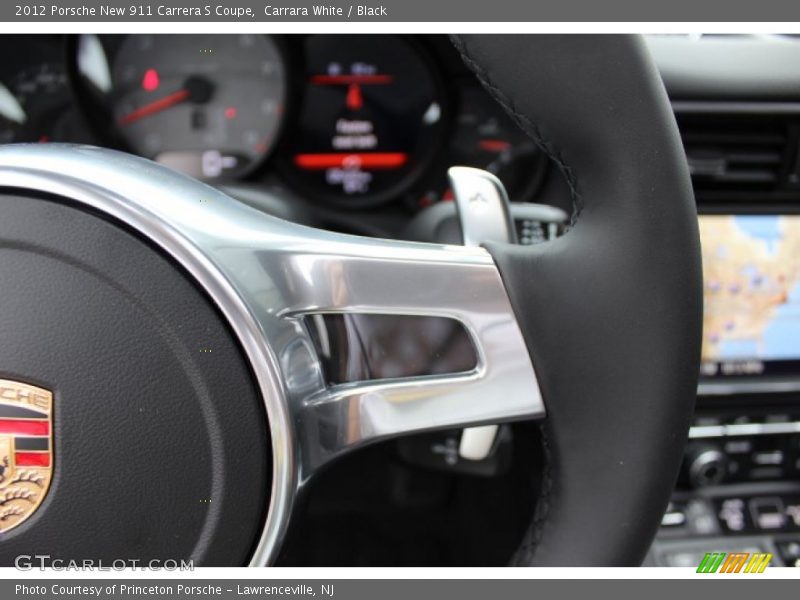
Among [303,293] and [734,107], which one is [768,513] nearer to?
[734,107]

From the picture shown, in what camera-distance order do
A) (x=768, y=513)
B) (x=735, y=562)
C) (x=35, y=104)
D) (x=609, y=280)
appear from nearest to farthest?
(x=609, y=280) → (x=735, y=562) → (x=768, y=513) → (x=35, y=104)

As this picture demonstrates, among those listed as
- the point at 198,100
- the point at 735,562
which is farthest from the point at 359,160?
the point at 735,562

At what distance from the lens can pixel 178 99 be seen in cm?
150

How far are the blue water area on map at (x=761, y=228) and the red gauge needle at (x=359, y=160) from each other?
60 centimetres

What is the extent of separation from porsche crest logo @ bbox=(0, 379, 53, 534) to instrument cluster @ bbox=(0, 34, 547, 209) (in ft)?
3.20

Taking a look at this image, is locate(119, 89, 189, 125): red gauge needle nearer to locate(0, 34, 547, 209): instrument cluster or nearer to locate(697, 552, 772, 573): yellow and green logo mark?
locate(0, 34, 547, 209): instrument cluster

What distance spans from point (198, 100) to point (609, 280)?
46.1 inches

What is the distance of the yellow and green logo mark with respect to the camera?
3.10 feet

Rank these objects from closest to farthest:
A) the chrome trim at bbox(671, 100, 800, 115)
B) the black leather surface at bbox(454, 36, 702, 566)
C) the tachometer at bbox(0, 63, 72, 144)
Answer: the black leather surface at bbox(454, 36, 702, 566)
the chrome trim at bbox(671, 100, 800, 115)
the tachometer at bbox(0, 63, 72, 144)

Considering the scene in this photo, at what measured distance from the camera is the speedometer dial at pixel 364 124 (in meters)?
1.47

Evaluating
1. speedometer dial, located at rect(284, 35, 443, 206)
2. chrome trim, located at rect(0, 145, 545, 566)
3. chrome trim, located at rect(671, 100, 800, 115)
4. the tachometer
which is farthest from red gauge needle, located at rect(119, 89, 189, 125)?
chrome trim, located at rect(0, 145, 545, 566)

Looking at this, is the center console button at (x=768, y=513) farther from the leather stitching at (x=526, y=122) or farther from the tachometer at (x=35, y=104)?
the tachometer at (x=35, y=104)

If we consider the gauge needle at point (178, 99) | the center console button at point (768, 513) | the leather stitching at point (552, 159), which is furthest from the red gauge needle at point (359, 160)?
the leather stitching at point (552, 159)
